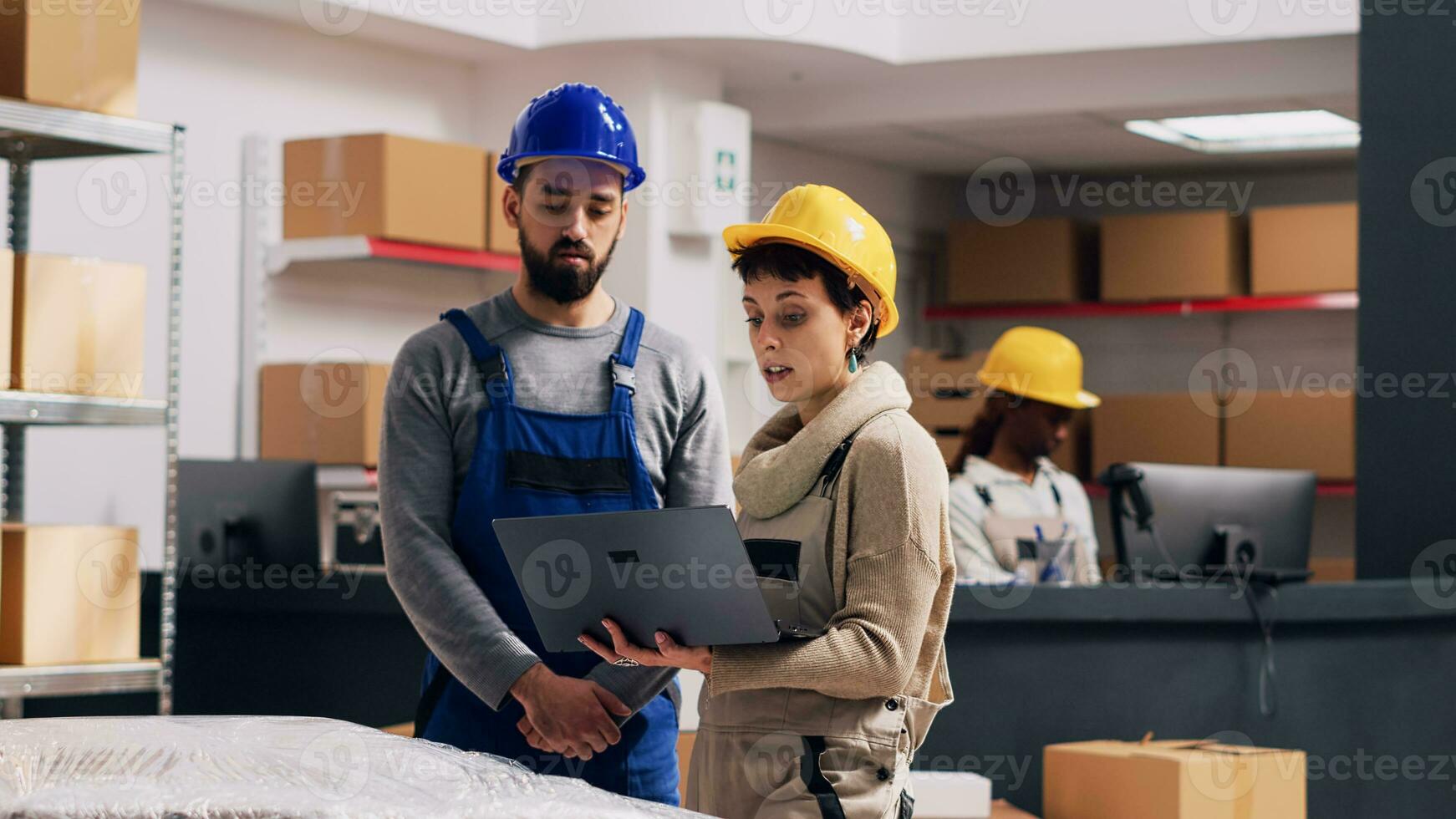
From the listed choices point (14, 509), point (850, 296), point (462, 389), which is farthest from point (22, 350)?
point (850, 296)

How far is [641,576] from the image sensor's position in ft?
5.15

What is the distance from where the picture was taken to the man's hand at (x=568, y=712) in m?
1.88

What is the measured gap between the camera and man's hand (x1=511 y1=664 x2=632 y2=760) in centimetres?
188

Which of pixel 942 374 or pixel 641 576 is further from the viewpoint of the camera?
pixel 942 374

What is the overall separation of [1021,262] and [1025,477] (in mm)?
2970

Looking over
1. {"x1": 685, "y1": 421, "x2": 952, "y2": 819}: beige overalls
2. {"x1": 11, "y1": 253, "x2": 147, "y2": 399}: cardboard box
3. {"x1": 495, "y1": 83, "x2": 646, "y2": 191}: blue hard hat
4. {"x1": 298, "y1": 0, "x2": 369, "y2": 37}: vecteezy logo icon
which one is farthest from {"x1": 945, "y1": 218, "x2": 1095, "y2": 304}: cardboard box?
{"x1": 685, "y1": 421, "x2": 952, "y2": 819}: beige overalls

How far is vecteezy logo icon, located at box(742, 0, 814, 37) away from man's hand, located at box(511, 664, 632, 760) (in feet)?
12.5

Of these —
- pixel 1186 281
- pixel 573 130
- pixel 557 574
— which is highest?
Answer: pixel 1186 281

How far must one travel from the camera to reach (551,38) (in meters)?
5.50
